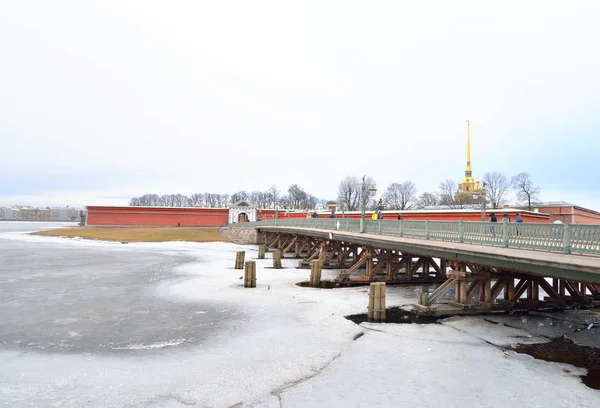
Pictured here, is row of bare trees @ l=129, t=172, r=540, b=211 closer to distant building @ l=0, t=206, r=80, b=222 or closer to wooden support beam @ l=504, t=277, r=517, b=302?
wooden support beam @ l=504, t=277, r=517, b=302

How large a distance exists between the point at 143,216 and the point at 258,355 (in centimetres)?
6225

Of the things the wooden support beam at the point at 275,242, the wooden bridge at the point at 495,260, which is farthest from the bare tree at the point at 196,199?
the wooden bridge at the point at 495,260

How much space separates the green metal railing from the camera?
8297 mm

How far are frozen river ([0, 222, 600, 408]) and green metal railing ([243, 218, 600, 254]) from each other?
235 cm

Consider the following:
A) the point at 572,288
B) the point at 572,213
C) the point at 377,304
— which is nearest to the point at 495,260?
the point at 377,304

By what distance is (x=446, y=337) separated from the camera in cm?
915

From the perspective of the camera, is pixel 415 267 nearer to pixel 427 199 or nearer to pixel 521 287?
pixel 521 287

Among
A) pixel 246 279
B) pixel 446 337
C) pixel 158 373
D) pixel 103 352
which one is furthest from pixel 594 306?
pixel 103 352

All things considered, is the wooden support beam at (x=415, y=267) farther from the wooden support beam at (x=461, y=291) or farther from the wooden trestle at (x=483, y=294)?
the wooden support beam at (x=461, y=291)

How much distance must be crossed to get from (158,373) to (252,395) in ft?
6.29

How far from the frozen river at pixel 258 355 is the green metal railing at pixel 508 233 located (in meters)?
2.35

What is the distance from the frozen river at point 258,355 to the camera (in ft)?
19.3

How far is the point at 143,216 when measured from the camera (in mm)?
64375

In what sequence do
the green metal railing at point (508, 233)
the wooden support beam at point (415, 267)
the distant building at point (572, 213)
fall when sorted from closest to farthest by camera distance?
the green metal railing at point (508, 233) → the wooden support beam at point (415, 267) → the distant building at point (572, 213)
